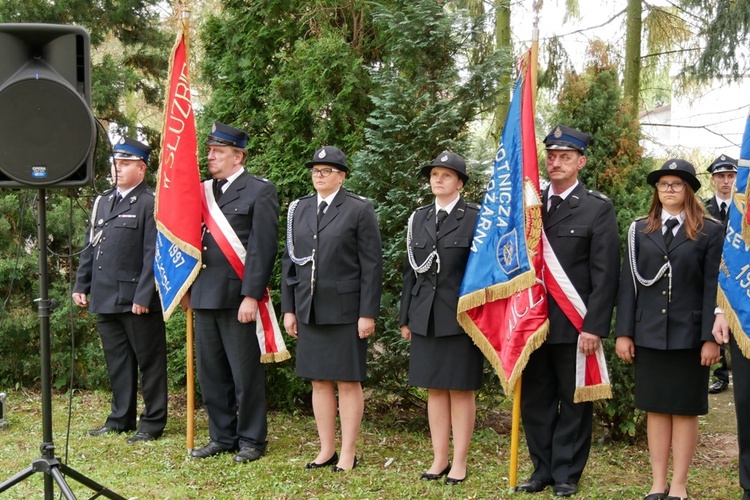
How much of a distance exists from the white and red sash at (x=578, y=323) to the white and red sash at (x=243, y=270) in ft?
5.92

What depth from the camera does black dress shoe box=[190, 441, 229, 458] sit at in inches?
211

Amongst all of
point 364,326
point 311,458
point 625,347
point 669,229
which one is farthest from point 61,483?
point 669,229

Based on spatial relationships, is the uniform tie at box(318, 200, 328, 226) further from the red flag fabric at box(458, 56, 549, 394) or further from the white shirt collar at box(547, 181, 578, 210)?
the white shirt collar at box(547, 181, 578, 210)

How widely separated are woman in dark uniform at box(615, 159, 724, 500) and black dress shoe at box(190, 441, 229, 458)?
8.78ft

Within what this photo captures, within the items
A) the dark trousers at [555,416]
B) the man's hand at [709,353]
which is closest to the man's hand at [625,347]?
the dark trousers at [555,416]

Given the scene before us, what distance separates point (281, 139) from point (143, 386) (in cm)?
210

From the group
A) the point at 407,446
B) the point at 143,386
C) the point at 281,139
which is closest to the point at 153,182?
the point at 281,139

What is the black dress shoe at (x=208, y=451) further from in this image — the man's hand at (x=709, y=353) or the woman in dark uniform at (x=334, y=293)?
the man's hand at (x=709, y=353)

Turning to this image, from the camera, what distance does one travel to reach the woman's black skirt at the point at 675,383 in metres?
4.20

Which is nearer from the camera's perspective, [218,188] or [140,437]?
[218,188]

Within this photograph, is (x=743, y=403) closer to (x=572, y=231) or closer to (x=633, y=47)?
(x=572, y=231)

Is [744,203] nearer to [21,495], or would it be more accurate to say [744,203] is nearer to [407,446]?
[407,446]

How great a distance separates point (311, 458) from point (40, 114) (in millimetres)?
2844

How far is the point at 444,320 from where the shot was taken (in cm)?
474
